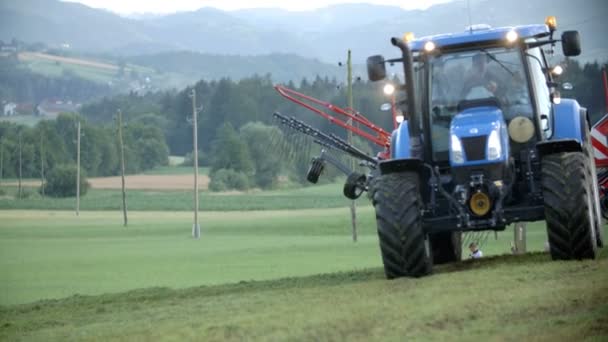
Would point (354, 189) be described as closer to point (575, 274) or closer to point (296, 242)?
point (575, 274)

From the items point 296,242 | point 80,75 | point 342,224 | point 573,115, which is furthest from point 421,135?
point 80,75

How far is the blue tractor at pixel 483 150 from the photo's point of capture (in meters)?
11.4

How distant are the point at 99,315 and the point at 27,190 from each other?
83031mm

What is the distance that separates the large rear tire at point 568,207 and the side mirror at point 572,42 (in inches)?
38.0

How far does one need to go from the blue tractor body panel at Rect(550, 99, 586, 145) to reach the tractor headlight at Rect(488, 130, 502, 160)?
136cm

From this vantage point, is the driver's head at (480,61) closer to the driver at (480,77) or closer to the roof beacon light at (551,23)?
the driver at (480,77)

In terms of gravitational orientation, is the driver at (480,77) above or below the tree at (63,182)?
above

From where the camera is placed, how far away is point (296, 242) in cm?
4716

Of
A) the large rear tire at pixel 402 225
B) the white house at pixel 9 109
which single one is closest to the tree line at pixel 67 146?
the white house at pixel 9 109

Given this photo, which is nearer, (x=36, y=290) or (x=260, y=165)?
(x=36, y=290)

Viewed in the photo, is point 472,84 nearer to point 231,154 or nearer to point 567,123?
point 567,123

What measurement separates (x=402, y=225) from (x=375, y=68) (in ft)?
4.78

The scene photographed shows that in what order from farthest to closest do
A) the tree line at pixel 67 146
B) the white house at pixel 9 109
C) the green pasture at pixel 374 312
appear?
the white house at pixel 9 109 → the tree line at pixel 67 146 → the green pasture at pixel 374 312

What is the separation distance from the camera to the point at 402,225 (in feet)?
37.4
